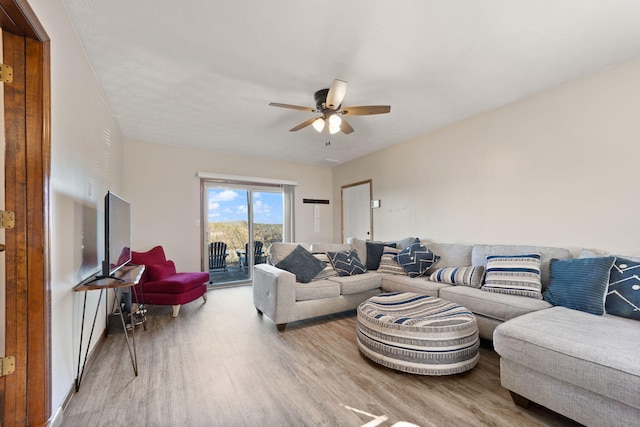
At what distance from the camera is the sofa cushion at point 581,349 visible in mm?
1309

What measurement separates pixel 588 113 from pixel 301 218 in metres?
4.60

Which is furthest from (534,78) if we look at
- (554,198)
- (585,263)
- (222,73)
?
(222,73)

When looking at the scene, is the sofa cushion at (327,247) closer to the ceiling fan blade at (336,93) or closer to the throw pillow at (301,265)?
the throw pillow at (301,265)

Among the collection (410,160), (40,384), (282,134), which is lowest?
(40,384)

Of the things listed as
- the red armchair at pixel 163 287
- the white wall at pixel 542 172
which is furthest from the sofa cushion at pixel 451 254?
the red armchair at pixel 163 287

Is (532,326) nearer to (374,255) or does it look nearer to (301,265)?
(301,265)

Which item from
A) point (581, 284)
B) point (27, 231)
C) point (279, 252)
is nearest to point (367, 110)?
point (279, 252)

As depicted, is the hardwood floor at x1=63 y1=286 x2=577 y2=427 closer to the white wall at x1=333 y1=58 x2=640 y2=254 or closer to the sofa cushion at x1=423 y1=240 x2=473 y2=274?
the sofa cushion at x1=423 y1=240 x2=473 y2=274

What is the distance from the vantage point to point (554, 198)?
2.85m

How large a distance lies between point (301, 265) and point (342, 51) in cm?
221

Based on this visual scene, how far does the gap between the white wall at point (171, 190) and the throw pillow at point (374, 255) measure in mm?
2721

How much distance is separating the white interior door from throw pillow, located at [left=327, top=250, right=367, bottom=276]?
1.65 m

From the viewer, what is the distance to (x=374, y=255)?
404 centimetres

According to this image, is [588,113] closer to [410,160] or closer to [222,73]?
[410,160]
